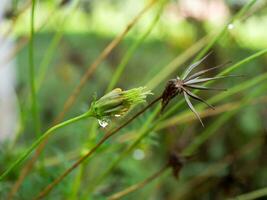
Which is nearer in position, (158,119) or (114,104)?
(114,104)

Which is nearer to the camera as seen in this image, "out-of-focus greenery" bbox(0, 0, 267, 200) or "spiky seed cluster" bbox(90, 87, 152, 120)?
"spiky seed cluster" bbox(90, 87, 152, 120)

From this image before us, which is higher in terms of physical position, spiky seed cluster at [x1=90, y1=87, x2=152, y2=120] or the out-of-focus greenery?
the out-of-focus greenery

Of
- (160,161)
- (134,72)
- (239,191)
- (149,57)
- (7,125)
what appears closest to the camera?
(239,191)

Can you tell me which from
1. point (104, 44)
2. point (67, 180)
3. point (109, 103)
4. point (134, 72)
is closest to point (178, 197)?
point (67, 180)

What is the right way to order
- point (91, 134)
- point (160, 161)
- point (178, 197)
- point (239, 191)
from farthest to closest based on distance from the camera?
point (160, 161)
point (178, 197)
point (239, 191)
point (91, 134)

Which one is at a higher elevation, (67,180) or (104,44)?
(104,44)

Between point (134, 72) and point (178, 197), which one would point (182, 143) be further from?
point (134, 72)
